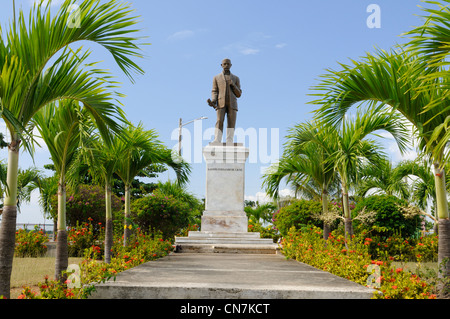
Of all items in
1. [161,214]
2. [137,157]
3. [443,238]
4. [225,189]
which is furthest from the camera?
[161,214]

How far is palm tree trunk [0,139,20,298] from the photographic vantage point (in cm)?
443

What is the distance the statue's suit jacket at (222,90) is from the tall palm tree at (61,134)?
689cm

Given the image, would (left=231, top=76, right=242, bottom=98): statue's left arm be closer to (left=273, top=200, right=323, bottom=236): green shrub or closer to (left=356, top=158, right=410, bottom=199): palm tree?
(left=273, top=200, right=323, bottom=236): green shrub

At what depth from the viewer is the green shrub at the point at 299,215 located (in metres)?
14.2

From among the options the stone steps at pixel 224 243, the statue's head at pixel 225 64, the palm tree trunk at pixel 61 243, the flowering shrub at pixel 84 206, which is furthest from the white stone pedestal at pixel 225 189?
the palm tree trunk at pixel 61 243

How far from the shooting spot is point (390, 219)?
41.2 feet

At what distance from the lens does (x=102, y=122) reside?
6090mm

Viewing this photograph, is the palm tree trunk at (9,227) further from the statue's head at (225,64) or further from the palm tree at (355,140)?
the statue's head at (225,64)

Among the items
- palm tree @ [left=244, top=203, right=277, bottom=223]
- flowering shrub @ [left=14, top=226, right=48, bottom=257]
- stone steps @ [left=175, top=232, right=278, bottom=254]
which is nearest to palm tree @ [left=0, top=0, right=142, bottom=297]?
stone steps @ [left=175, top=232, right=278, bottom=254]

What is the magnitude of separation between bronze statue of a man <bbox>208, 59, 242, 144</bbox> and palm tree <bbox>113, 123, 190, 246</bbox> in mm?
1787

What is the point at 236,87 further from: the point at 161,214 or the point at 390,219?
the point at 390,219

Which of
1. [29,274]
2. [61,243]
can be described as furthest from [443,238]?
[29,274]

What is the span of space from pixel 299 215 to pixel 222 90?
4996 millimetres

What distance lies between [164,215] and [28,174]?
626 centimetres
